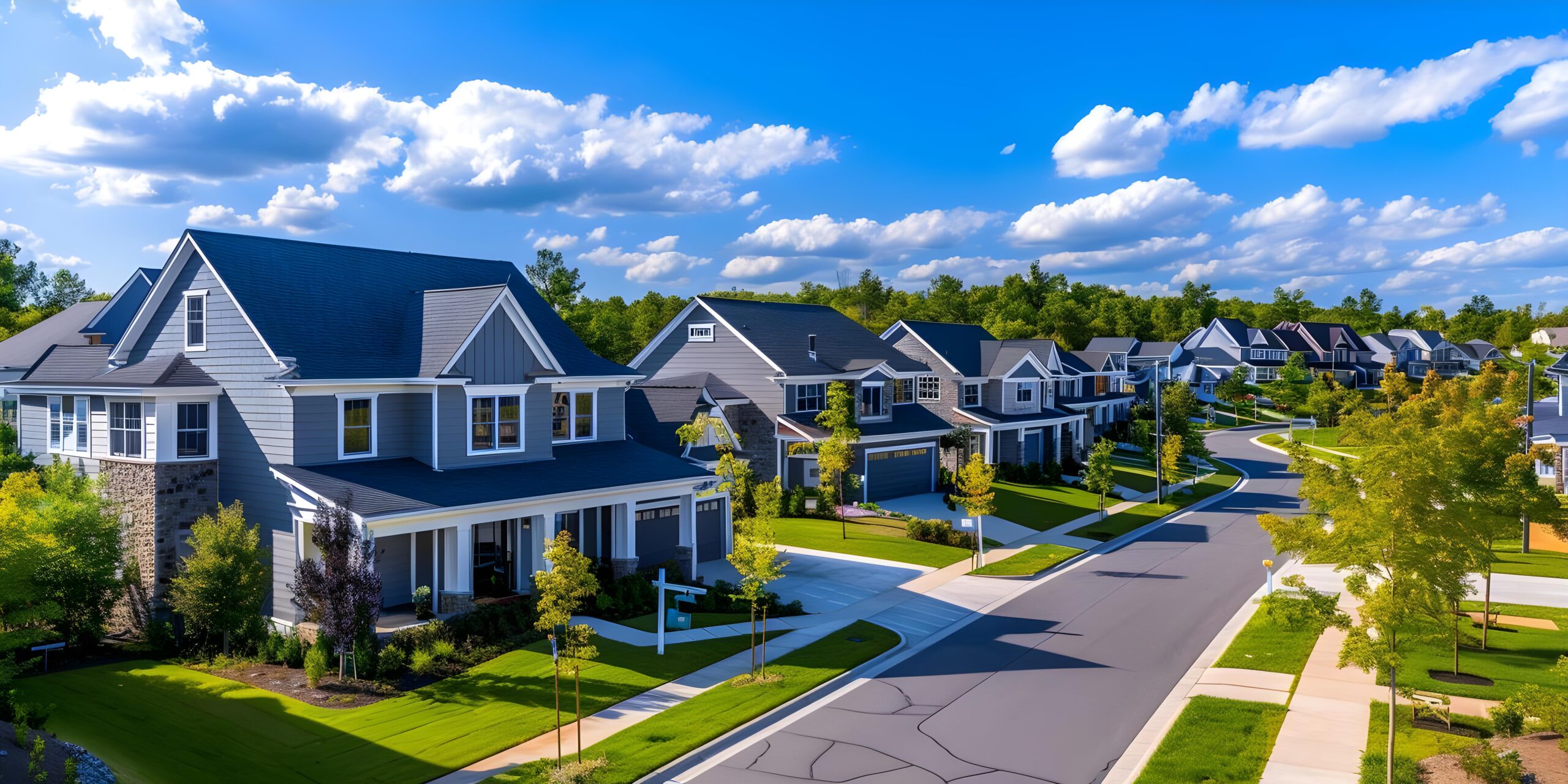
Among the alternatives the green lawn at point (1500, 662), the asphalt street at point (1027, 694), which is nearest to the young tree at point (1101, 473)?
the asphalt street at point (1027, 694)

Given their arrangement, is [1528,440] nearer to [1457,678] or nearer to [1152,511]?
[1152,511]

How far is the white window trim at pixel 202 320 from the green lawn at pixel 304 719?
8.76m

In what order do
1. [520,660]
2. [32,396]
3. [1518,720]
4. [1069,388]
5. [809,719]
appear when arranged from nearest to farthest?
[1518,720] < [809,719] < [520,660] < [32,396] < [1069,388]

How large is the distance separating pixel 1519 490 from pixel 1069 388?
48242 millimetres

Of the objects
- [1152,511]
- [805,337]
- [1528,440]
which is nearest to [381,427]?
[805,337]

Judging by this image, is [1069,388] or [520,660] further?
[1069,388]

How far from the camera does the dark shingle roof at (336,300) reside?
2397 centimetres

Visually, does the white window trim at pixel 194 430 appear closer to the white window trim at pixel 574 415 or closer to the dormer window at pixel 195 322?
the dormer window at pixel 195 322

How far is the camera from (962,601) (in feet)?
88.3

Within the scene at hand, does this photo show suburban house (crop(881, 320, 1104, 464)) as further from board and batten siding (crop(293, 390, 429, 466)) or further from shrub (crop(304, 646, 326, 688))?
shrub (crop(304, 646, 326, 688))

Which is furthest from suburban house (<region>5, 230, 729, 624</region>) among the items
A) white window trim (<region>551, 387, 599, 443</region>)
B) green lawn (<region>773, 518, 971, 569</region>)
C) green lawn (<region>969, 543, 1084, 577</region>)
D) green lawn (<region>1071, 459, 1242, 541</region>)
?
green lawn (<region>1071, 459, 1242, 541</region>)

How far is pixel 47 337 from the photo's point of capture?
130 ft

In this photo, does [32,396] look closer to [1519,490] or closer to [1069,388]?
[1519,490]

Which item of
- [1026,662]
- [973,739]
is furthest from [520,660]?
[1026,662]
